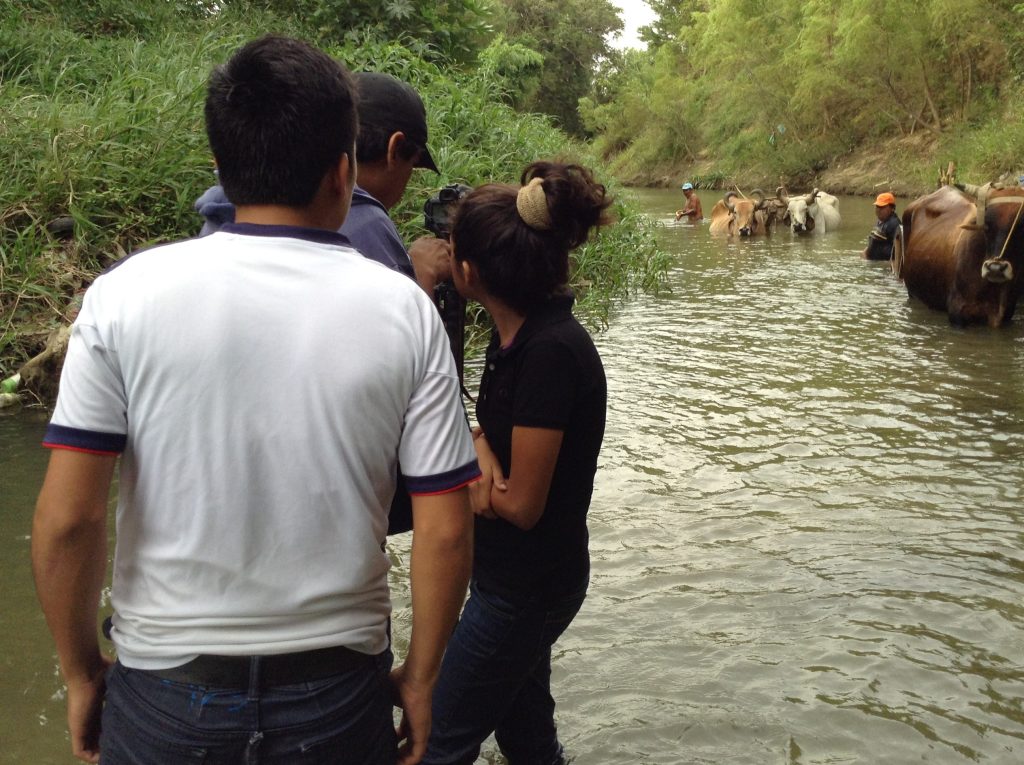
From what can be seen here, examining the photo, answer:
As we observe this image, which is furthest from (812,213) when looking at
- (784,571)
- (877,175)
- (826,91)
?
(826,91)

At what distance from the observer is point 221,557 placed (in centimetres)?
153

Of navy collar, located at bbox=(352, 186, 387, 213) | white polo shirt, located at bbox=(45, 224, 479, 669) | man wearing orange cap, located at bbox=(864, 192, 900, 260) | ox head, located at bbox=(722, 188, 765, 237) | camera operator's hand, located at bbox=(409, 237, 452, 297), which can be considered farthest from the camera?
ox head, located at bbox=(722, 188, 765, 237)

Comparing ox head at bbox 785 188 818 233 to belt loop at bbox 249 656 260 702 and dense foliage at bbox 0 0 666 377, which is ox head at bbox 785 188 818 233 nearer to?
dense foliage at bbox 0 0 666 377

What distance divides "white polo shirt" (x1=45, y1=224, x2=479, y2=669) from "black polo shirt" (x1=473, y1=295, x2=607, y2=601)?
0.62 m

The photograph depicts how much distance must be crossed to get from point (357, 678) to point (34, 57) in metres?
10.4

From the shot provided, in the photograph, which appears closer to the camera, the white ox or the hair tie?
the hair tie

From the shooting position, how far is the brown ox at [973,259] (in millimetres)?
9445

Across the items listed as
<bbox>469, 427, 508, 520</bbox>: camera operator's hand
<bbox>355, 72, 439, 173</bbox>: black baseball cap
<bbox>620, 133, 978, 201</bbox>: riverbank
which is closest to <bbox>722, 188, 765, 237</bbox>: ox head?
<bbox>620, 133, 978, 201</bbox>: riverbank

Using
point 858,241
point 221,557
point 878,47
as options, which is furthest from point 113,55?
point 878,47

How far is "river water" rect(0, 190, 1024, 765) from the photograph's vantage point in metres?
3.29

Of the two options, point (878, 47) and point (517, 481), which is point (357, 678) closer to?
point (517, 481)

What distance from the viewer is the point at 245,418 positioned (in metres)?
1.50

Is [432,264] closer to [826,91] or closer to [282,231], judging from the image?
[282,231]

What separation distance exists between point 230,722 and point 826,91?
3411 cm
